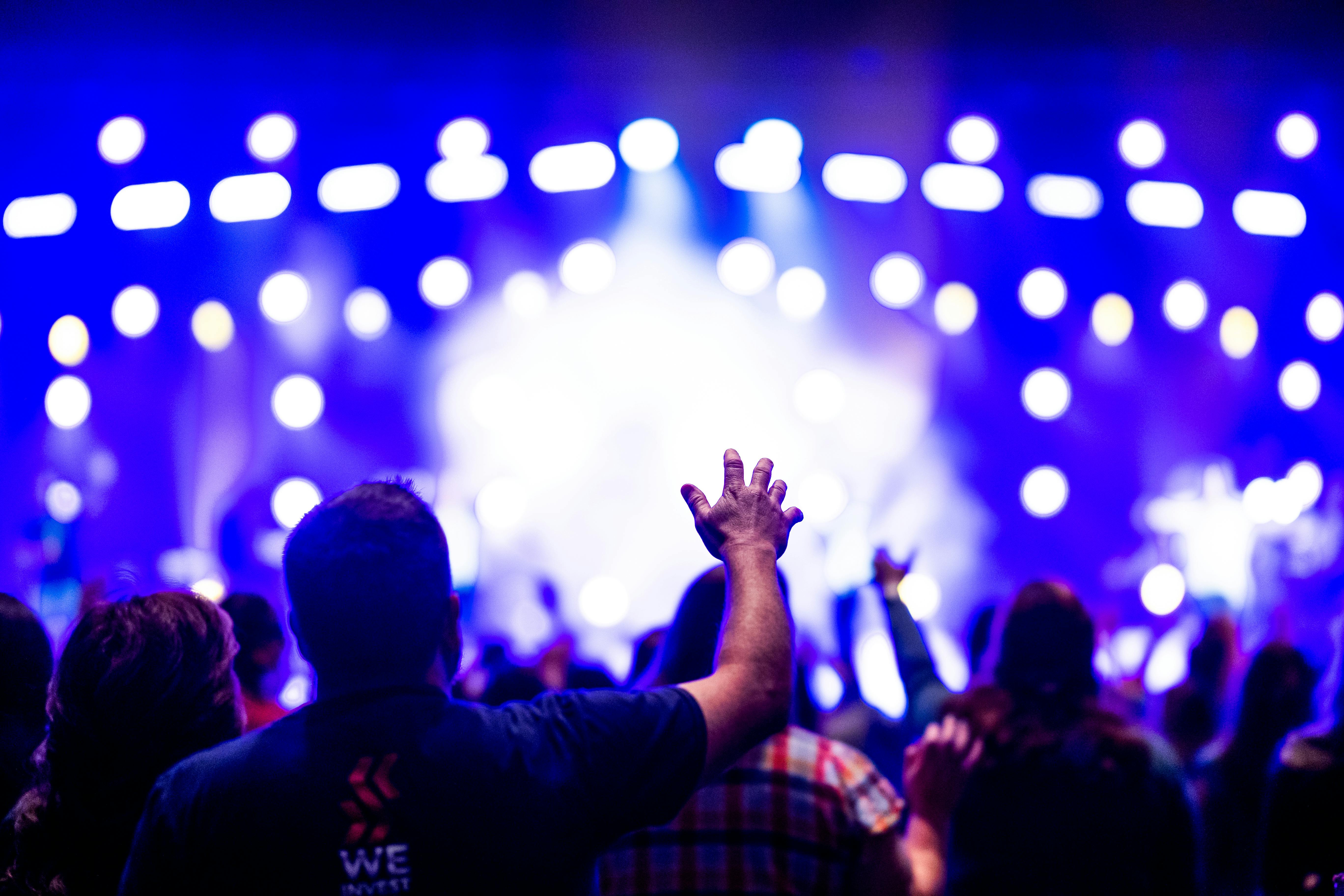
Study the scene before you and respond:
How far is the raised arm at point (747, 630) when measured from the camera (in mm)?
1181

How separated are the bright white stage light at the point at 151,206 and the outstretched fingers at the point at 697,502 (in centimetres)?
657

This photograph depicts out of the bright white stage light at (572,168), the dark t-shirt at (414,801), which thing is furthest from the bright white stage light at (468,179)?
the dark t-shirt at (414,801)

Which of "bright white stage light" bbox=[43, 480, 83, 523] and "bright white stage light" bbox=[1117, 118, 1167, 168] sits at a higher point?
"bright white stage light" bbox=[1117, 118, 1167, 168]

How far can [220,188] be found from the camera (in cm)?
680

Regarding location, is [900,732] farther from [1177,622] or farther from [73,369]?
[73,369]

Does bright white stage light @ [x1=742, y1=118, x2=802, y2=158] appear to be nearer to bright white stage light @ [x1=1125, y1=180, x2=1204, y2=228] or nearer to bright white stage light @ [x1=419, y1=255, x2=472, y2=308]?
bright white stage light @ [x1=419, y1=255, x2=472, y2=308]

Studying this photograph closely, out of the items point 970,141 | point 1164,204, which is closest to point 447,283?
point 970,141

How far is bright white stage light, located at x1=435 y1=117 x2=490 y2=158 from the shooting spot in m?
6.63

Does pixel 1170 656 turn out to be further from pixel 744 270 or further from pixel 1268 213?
pixel 744 270

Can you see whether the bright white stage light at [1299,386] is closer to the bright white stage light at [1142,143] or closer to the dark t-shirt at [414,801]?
the bright white stage light at [1142,143]

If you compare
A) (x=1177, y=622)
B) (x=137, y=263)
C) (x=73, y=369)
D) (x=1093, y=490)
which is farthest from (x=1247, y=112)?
(x=73, y=369)

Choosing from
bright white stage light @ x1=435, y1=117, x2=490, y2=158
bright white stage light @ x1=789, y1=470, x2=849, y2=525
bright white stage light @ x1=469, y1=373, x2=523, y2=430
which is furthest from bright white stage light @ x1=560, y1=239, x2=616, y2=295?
bright white stage light @ x1=789, y1=470, x2=849, y2=525

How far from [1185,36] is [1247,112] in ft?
3.94

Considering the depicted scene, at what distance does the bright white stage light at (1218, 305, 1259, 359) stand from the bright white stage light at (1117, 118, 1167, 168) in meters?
1.14
